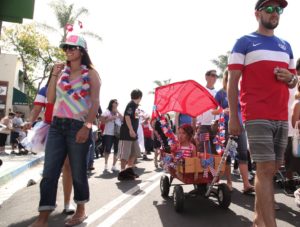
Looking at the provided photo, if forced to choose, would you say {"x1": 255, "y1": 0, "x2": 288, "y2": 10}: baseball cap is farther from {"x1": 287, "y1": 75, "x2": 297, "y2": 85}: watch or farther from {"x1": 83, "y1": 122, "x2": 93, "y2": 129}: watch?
{"x1": 83, "y1": 122, "x2": 93, "y2": 129}: watch

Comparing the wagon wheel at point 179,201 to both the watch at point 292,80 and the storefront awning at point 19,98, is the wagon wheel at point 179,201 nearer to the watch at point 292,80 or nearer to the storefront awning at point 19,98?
the watch at point 292,80

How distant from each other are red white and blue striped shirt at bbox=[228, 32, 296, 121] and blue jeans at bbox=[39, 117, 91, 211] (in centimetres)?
180

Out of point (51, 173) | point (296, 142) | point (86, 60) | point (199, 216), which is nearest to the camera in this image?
point (51, 173)

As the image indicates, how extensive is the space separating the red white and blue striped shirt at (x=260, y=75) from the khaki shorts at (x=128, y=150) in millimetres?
5121

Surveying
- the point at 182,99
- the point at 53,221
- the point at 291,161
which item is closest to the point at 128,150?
the point at 182,99

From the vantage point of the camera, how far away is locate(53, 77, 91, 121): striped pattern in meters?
4.16

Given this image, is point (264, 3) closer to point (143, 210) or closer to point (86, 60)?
point (86, 60)

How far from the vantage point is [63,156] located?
13.6ft

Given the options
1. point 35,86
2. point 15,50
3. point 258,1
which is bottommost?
point 258,1

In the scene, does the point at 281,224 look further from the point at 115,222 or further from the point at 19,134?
the point at 19,134

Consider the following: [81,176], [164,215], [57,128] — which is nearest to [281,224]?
[164,215]

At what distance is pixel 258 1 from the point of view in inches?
143

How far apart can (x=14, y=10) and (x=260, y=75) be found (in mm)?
2986

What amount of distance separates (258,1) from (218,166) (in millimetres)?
2185
